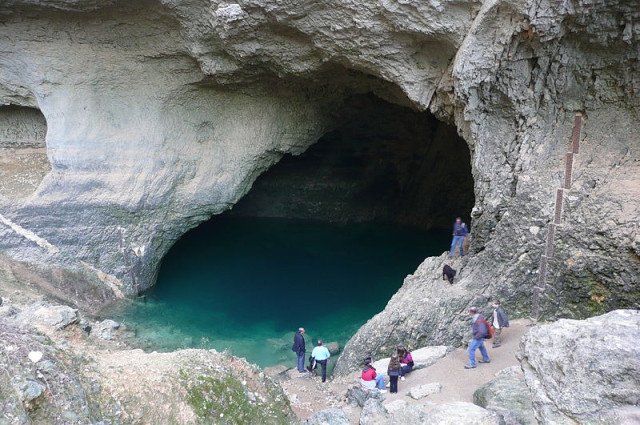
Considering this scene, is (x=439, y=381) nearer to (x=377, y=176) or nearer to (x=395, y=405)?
(x=395, y=405)

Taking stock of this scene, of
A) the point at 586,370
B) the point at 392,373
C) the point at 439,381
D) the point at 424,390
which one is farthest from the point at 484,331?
the point at 586,370

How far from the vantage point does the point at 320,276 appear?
14.2m

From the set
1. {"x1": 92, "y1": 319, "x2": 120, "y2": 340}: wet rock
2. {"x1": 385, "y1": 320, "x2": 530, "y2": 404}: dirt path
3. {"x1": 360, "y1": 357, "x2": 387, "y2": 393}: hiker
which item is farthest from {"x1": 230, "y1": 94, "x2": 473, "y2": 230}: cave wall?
{"x1": 360, "y1": 357, "x2": 387, "y2": 393}: hiker

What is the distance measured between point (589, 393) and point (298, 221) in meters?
15.9

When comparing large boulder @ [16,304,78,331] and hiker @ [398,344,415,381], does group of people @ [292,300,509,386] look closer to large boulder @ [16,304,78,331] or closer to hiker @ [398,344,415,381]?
hiker @ [398,344,415,381]

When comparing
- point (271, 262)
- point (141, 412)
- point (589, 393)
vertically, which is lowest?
point (271, 262)

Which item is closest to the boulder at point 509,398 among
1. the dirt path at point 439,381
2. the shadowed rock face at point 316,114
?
the dirt path at point 439,381

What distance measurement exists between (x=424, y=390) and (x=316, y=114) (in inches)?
312

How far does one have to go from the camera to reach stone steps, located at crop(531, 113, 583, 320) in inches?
315

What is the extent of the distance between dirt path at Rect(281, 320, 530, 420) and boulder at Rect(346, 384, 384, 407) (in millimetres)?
152

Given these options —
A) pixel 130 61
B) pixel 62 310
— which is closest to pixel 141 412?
pixel 62 310

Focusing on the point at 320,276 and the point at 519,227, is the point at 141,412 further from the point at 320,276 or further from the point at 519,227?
the point at 320,276

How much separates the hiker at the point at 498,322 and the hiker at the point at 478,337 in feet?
1.01

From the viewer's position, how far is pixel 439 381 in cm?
738
